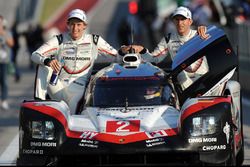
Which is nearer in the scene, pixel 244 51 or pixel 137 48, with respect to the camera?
pixel 137 48

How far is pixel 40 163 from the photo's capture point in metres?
10.1

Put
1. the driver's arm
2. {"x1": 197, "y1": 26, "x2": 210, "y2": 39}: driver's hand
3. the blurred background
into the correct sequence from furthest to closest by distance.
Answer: the blurred background < the driver's arm < {"x1": 197, "y1": 26, "x2": 210, "y2": 39}: driver's hand

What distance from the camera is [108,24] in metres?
58.1

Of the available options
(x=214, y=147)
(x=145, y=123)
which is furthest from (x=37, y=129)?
(x=214, y=147)

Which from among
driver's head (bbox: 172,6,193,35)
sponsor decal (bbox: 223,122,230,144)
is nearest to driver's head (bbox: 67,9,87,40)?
driver's head (bbox: 172,6,193,35)

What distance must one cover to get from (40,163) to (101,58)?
3059 mm

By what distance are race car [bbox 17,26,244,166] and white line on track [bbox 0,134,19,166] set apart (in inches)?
53.1

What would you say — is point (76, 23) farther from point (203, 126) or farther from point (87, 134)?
point (203, 126)

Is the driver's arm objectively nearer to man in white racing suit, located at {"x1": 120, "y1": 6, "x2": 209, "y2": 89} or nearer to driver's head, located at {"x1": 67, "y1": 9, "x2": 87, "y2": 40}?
driver's head, located at {"x1": 67, "y1": 9, "x2": 87, "y2": 40}

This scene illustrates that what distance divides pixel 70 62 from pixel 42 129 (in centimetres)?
241

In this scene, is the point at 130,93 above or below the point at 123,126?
above

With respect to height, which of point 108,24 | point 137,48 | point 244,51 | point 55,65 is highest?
point 108,24

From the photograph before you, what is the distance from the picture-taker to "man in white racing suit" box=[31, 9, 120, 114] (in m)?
12.2

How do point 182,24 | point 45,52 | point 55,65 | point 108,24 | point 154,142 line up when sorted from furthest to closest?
point 108,24
point 182,24
point 45,52
point 55,65
point 154,142
